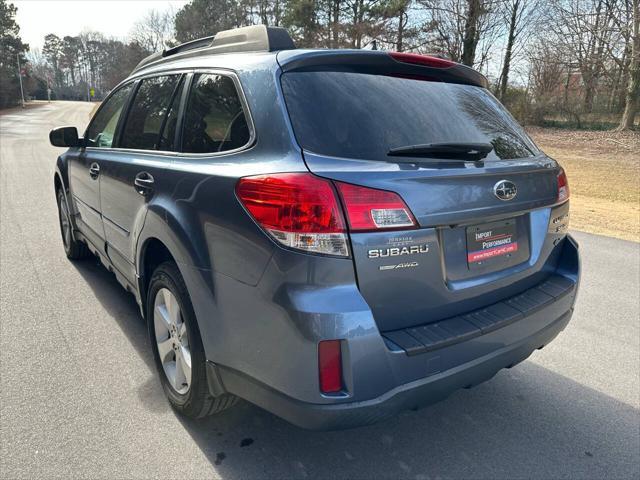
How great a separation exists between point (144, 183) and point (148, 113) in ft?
2.16

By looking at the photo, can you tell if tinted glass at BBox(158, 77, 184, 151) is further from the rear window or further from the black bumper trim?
the black bumper trim

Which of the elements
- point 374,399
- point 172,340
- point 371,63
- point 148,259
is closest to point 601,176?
point 371,63

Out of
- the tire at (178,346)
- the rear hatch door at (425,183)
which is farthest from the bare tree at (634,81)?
the tire at (178,346)

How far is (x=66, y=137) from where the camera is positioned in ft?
13.9

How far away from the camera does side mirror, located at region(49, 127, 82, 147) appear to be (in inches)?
167

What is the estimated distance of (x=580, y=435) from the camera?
2613 mm

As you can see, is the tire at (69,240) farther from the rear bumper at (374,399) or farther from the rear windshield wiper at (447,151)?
the rear windshield wiper at (447,151)

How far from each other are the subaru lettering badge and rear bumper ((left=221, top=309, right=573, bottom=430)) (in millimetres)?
675

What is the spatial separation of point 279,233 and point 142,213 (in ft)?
4.10

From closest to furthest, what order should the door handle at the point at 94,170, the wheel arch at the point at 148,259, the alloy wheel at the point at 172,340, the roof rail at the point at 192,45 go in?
1. the alloy wheel at the point at 172,340
2. the wheel arch at the point at 148,259
3. the roof rail at the point at 192,45
4. the door handle at the point at 94,170

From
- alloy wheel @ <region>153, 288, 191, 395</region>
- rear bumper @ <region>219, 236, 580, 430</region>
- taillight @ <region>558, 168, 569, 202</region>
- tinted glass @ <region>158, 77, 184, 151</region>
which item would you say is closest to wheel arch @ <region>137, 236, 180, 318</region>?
alloy wheel @ <region>153, 288, 191, 395</region>

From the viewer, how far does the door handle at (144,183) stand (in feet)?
8.93

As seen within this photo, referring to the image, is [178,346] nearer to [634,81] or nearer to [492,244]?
[492,244]

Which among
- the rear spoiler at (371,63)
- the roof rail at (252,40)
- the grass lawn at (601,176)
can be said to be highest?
the roof rail at (252,40)
